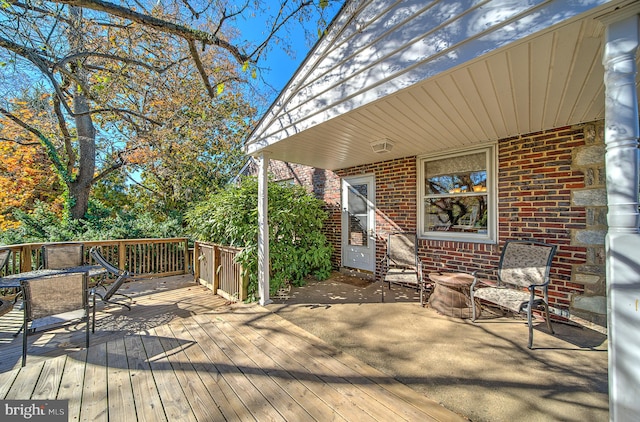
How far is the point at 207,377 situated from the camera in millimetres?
2100

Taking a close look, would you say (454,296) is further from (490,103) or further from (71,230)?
(71,230)

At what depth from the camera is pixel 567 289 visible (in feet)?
9.61

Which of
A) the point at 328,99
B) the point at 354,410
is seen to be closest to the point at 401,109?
the point at 328,99

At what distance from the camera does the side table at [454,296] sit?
3.21 metres

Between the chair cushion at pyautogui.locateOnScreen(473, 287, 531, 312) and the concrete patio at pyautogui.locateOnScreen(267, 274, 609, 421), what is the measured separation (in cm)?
38

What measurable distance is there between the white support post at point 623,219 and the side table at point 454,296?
206cm

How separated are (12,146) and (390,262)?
1391 centimetres

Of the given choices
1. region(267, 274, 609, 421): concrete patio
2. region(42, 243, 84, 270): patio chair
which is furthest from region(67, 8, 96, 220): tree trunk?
region(267, 274, 609, 421): concrete patio

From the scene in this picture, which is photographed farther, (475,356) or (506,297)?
(506,297)

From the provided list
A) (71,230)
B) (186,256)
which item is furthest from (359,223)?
(71,230)

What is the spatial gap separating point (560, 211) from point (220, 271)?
16.3 feet

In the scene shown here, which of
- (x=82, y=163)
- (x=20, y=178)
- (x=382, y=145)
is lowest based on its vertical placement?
(x=382, y=145)

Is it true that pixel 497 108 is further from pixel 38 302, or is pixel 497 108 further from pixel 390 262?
pixel 38 302

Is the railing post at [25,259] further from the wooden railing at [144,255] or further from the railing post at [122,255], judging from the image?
the railing post at [122,255]
